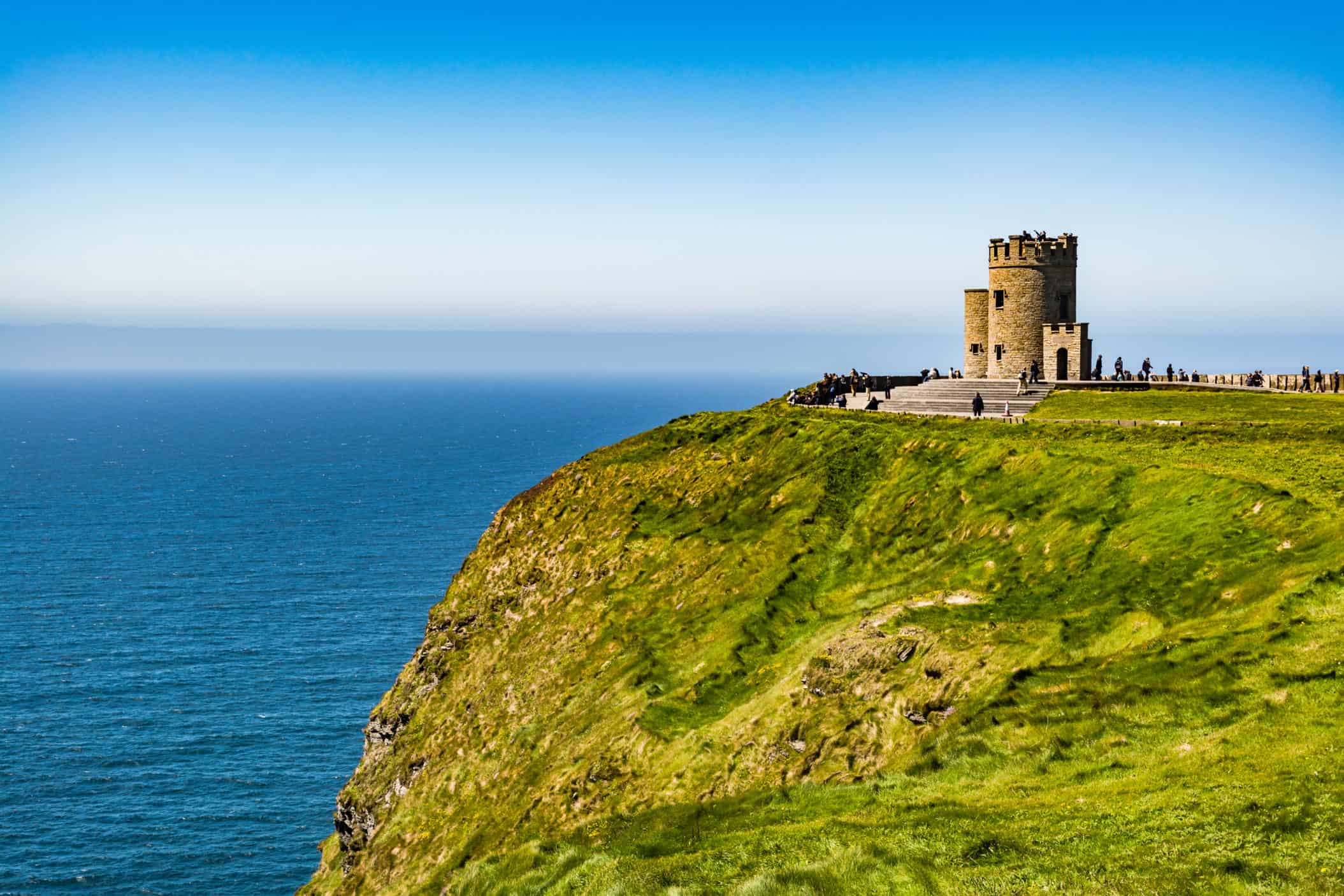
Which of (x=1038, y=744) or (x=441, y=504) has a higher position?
(x=1038, y=744)

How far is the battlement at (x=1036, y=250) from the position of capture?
227ft

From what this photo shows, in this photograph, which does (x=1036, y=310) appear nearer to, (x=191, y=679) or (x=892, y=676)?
(x=892, y=676)

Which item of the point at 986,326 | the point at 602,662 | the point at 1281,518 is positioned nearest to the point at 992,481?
the point at 1281,518

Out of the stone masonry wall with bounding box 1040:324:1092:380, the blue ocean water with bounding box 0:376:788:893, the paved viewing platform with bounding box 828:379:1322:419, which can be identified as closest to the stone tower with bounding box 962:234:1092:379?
the stone masonry wall with bounding box 1040:324:1092:380

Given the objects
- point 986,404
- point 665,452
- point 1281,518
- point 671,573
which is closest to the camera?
point 1281,518

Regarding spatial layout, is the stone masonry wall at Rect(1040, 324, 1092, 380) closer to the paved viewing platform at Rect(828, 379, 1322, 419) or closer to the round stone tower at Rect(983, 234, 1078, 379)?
the round stone tower at Rect(983, 234, 1078, 379)

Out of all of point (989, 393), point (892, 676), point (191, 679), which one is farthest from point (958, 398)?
point (191, 679)

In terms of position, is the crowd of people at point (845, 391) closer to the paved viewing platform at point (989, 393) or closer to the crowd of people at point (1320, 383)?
the paved viewing platform at point (989, 393)

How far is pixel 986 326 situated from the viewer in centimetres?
7212

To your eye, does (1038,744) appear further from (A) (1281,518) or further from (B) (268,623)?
(B) (268,623)

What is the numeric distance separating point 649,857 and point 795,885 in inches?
178

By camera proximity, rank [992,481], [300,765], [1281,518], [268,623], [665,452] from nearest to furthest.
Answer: [1281,518]
[992,481]
[665,452]
[300,765]
[268,623]

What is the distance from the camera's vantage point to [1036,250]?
2717 inches

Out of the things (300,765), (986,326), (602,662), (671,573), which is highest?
(986,326)
